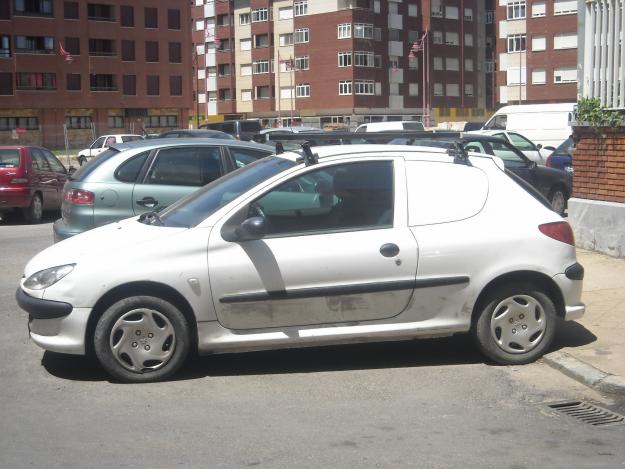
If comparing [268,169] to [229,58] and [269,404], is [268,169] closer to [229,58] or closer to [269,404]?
[269,404]

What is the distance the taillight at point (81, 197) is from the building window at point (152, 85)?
7136cm

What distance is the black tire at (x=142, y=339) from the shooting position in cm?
611

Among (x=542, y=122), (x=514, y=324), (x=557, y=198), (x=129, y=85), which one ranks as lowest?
(x=514, y=324)

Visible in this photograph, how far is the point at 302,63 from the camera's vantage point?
82.0 m

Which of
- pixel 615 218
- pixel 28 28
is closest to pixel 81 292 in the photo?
pixel 615 218

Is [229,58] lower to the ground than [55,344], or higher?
higher

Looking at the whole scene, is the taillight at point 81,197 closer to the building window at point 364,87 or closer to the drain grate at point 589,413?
the drain grate at point 589,413

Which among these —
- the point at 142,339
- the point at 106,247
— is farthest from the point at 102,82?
the point at 142,339

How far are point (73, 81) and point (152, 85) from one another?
25.5 ft

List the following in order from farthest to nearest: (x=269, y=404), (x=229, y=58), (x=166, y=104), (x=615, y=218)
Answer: (x=229, y=58)
(x=166, y=104)
(x=615, y=218)
(x=269, y=404)

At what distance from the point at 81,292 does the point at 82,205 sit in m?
3.66

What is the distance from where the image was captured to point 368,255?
6320 mm

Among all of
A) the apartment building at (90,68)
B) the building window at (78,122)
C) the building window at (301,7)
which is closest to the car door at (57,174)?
the apartment building at (90,68)

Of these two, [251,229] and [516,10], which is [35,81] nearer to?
[516,10]
